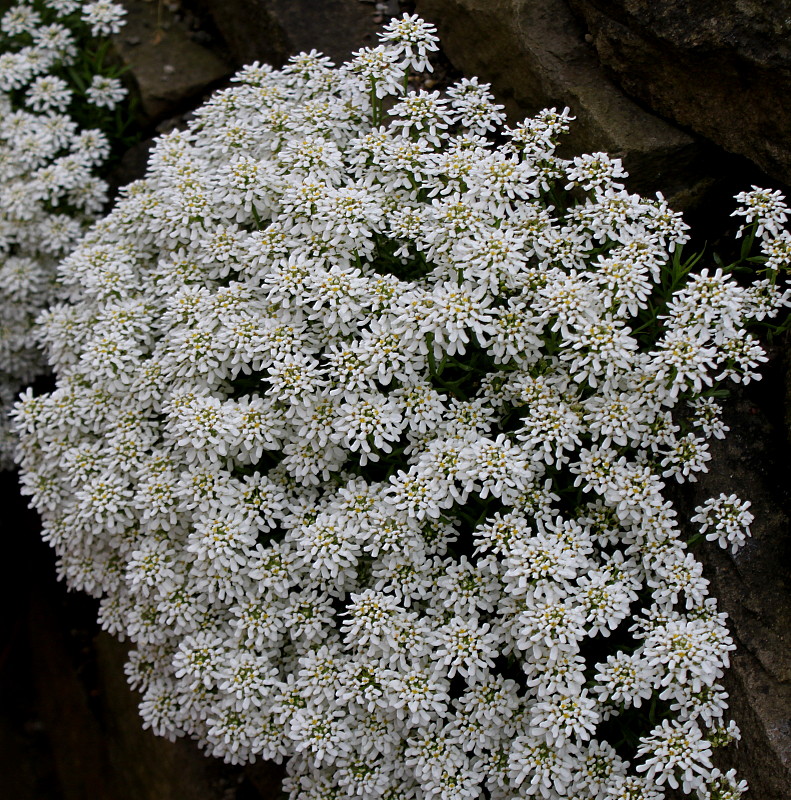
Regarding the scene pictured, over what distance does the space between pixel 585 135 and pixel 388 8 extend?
174 cm

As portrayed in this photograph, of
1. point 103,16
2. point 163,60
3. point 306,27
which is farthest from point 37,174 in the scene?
point 306,27

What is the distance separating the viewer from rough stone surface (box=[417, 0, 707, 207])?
3.69m

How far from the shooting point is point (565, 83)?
12.6 feet

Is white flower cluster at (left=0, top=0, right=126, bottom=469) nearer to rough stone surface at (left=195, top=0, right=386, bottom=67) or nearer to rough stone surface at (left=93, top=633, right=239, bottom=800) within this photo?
rough stone surface at (left=195, top=0, right=386, bottom=67)

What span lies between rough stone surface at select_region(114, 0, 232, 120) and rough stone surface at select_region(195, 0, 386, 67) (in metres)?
0.45

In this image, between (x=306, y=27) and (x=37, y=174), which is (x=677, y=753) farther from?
(x=37, y=174)

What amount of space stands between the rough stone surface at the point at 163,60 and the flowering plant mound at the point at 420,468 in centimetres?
178

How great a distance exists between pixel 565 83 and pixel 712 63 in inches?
25.5

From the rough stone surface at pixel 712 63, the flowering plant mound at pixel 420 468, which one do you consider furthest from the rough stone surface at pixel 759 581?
the rough stone surface at pixel 712 63

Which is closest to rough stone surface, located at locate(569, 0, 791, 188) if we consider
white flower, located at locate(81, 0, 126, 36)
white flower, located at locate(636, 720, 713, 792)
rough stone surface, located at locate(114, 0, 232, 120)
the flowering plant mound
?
the flowering plant mound

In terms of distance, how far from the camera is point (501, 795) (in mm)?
3064

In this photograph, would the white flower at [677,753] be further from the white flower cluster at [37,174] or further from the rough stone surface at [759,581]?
the white flower cluster at [37,174]

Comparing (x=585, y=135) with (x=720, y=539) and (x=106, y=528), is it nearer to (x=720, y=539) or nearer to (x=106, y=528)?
(x=720, y=539)

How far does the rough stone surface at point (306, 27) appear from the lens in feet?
15.5
